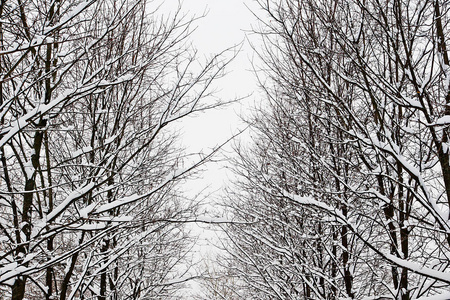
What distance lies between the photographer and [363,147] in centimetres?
406

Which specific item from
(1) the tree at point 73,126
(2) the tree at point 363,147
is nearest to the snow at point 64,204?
(1) the tree at point 73,126

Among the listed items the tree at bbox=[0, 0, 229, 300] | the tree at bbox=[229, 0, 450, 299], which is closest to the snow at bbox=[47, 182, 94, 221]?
the tree at bbox=[0, 0, 229, 300]

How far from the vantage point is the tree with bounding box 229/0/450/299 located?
10.9 feet

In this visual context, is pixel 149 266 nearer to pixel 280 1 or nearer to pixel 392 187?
pixel 392 187

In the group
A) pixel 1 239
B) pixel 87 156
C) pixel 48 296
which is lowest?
pixel 48 296

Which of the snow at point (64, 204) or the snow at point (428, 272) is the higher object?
the snow at point (64, 204)

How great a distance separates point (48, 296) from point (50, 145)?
6.92 ft

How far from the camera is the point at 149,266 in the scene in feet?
26.7

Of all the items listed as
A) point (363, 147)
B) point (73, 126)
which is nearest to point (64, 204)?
point (73, 126)

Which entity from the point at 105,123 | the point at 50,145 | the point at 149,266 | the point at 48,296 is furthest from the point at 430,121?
the point at 149,266

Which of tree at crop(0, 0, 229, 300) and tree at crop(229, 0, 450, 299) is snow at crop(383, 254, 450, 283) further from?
tree at crop(0, 0, 229, 300)

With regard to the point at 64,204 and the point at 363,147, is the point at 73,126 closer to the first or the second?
the point at 64,204

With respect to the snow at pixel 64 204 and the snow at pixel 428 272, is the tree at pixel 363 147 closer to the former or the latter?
the snow at pixel 428 272

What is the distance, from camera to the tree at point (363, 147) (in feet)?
10.9
